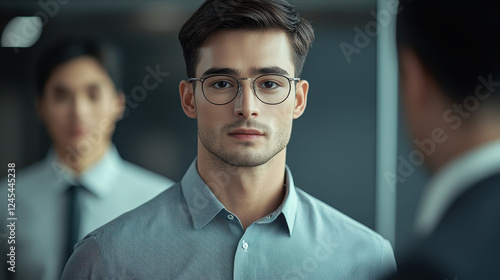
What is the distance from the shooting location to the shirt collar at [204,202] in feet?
4.43

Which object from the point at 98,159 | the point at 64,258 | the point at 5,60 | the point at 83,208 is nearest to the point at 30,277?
the point at 64,258

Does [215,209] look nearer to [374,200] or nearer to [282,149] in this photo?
[282,149]

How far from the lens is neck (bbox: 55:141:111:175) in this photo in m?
1.79

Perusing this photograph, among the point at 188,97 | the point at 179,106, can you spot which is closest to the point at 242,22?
the point at 188,97

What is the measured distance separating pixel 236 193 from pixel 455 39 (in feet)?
2.26

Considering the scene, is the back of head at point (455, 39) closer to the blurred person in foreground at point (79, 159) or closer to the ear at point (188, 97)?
the ear at point (188, 97)

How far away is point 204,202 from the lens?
4.47ft

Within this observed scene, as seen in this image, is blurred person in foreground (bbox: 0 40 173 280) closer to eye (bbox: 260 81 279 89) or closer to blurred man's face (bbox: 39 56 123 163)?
blurred man's face (bbox: 39 56 123 163)
